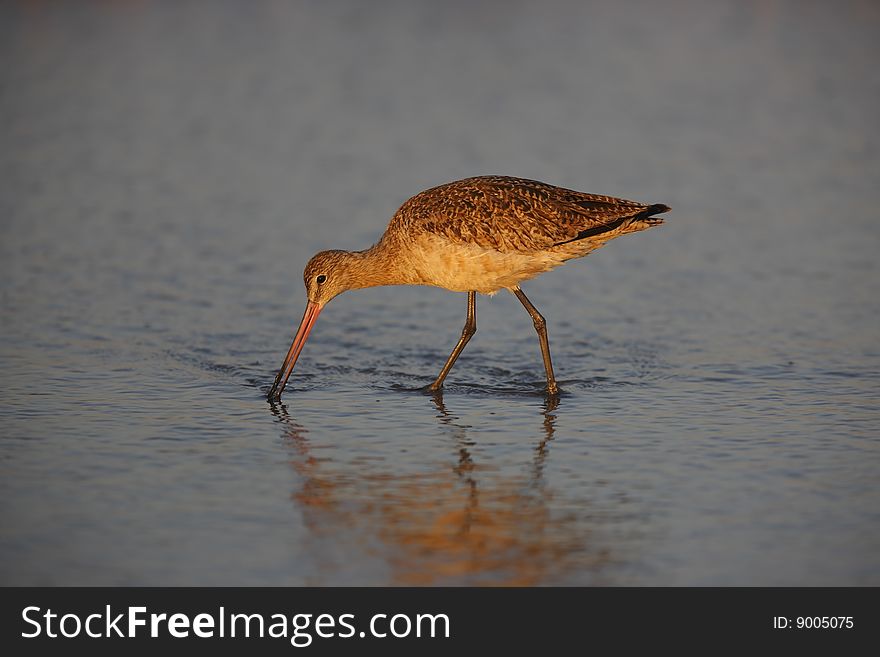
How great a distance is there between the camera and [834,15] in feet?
73.3

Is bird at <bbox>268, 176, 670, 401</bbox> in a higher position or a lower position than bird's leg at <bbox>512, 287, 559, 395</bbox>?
higher

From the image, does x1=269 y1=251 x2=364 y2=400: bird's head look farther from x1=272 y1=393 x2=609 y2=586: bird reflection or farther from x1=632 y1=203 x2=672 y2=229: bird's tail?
x1=632 y1=203 x2=672 y2=229: bird's tail

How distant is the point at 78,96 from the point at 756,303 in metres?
10.2

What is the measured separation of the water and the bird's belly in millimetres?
659

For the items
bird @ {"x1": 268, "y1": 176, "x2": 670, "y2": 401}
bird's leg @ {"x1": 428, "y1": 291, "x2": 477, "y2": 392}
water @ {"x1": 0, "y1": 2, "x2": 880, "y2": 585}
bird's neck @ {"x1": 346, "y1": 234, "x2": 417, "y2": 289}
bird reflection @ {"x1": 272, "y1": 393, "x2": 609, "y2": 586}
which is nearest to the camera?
bird reflection @ {"x1": 272, "y1": 393, "x2": 609, "y2": 586}

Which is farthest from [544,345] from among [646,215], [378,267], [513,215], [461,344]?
[378,267]

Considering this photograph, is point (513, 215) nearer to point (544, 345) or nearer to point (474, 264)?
point (474, 264)

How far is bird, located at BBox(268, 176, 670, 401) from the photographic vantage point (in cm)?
808

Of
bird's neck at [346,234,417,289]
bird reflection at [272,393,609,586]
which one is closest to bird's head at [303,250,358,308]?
bird's neck at [346,234,417,289]

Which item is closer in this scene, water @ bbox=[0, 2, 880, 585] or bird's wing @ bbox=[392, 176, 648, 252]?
water @ bbox=[0, 2, 880, 585]

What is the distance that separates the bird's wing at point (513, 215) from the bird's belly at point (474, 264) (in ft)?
0.16

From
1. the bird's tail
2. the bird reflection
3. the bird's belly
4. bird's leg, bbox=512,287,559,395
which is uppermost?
→ the bird's tail

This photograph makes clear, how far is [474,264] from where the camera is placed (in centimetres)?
812
